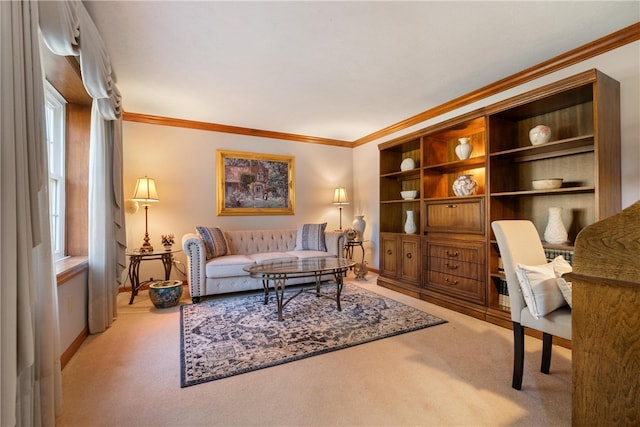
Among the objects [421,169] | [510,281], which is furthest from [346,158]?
[510,281]

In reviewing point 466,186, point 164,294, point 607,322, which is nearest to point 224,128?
point 164,294

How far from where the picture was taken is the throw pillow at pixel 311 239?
431 centimetres

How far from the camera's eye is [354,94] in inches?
132

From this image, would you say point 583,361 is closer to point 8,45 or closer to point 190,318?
point 8,45

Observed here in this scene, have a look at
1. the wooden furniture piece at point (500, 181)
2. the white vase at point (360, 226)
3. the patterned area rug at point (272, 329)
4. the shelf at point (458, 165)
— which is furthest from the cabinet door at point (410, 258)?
the white vase at point (360, 226)

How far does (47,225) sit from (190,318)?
175 centimetres

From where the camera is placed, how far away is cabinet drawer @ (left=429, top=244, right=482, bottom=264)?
9.46 feet

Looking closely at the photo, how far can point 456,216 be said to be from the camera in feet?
10.4

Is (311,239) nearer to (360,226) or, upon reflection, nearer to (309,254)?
(309,254)

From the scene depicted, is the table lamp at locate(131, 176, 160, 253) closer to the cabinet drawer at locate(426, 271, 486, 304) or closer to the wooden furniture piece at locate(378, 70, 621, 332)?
the wooden furniture piece at locate(378, 70, 621, 332)

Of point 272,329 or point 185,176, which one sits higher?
point 185,176

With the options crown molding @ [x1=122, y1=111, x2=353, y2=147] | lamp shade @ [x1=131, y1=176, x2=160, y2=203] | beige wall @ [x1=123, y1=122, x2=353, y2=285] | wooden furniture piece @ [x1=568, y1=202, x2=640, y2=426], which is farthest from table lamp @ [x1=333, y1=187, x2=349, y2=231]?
wooden furniture piece @ [x1=568, y1=202, x2=640, y2=426]

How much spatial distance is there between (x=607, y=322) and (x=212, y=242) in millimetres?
3627

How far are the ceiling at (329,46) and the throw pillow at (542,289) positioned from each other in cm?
172
